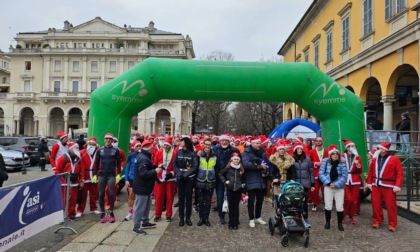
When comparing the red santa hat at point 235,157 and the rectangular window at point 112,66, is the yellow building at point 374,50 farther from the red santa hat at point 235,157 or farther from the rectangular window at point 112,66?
the rectangular window at point 112,66

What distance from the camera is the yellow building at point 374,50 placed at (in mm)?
14836

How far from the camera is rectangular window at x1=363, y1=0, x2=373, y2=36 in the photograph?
18359 millimetres

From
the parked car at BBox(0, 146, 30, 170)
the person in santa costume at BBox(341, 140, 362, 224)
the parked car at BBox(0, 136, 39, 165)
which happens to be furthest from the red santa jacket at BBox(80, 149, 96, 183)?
the parked car at BBox(0, 136, 39, 165)

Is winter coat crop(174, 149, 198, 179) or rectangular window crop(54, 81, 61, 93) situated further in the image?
rectangular window crop(54, 81, 61, 93)

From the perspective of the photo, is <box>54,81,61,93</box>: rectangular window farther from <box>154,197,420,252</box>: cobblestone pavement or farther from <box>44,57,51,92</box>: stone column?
<box>154,197,420,252</box>: cobblestone pavement

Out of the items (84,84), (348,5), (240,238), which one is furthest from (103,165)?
(84,84)

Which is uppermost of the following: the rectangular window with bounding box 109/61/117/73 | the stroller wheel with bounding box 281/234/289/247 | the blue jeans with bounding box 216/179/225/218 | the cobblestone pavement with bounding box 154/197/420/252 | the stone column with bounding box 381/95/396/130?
the rectangular window with bounding box 109/61/117/73

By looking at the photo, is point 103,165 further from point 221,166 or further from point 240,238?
point 240,238

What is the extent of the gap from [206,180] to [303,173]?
2.18m

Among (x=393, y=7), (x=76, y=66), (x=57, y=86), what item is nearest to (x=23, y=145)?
(x=393, y=7)

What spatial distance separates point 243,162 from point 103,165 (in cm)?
317

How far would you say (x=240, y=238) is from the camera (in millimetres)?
6910

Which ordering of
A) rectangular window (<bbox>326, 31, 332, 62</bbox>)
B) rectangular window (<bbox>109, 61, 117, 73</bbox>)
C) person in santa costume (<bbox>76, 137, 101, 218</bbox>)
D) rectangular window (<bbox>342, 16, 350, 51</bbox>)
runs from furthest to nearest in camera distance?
1. rectangular window (<bbox>109, 61, 117, 73</bbox>)
2. rectangular window (<bbox>326, 31, 332, 62</bbox>)
3. rectangular window (<bbox>342, 16, 350, 51</bbox>)
4. person in santa costume (<bbox>76, 137, 101, 218</bbox>)

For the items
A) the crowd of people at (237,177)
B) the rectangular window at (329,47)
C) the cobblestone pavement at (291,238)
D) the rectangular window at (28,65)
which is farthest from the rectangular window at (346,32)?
the rectangular window at (28,65)
